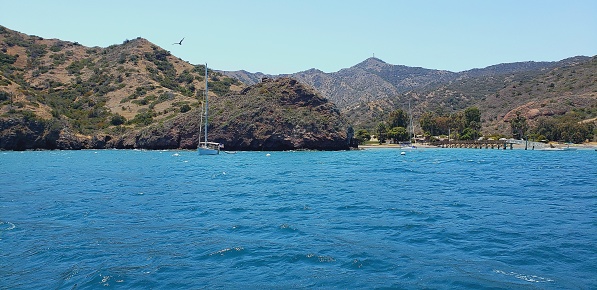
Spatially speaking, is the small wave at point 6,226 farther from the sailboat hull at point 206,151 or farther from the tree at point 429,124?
the tree at point 429,124

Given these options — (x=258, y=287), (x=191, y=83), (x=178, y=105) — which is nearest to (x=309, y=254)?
(x=258, y=287)

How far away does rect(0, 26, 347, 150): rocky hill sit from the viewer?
342ft

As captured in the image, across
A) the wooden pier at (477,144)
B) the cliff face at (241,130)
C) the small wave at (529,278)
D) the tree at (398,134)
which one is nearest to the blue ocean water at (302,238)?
the small wave at (529,278)

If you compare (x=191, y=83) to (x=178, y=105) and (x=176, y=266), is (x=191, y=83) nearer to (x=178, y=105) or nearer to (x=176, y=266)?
(x=178, y=105)

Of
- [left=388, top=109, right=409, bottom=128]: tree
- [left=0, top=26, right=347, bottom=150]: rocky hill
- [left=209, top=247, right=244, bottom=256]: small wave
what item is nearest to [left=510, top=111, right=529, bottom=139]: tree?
[left=388, top=109, right=409, bottom=128]: tree

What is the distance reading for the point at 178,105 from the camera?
440 feet

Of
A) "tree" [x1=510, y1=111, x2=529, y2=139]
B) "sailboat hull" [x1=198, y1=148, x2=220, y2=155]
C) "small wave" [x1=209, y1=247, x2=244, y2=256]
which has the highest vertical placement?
"tree" [x1=510, y1=111, x2=529, y2=139]

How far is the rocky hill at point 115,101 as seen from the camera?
104125 millimetres

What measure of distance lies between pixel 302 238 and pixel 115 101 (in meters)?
138

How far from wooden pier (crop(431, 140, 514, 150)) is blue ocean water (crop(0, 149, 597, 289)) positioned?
9246 cm

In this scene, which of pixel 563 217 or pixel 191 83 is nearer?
pixel 563 217

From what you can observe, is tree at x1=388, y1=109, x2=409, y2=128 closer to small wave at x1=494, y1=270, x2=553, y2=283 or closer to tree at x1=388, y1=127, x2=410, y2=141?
tree at x1=388, y1=127, x2=410, y2=141

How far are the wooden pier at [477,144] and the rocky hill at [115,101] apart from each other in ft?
119

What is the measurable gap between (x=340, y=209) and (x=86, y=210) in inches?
456
